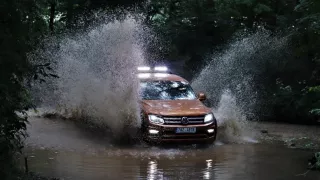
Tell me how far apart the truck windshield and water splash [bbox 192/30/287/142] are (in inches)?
160

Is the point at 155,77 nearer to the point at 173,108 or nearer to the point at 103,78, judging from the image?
the point at 103,78

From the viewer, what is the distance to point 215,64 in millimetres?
21500

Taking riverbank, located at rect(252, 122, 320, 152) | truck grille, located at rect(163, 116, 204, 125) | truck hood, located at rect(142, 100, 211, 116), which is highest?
truck hood, located at rect(142, 100, 211, 116)

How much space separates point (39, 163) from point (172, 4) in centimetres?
1823

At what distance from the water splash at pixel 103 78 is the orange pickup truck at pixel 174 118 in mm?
448

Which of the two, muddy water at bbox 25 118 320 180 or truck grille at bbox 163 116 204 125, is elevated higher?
truck grille at bbox 163 116 204 125

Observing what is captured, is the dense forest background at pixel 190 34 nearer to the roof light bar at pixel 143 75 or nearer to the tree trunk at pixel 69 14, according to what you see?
the tree trunk at pixel 69 14

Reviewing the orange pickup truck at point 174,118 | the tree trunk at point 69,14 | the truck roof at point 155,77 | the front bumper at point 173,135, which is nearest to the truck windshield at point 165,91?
the orange pickup truck at point 174,118

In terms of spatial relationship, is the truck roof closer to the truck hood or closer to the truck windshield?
the truck windshield

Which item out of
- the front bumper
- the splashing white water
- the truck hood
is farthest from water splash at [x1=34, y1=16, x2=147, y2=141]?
the splashing white water

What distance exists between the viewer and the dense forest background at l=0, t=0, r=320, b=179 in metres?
5.36

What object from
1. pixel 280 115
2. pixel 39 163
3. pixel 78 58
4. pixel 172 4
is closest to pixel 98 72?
pixel 78 58

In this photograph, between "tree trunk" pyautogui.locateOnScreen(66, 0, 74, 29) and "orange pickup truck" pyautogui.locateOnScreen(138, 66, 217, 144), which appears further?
"tree trunk" pyautogui.locateOnScreen(66, 0, 74, 29)

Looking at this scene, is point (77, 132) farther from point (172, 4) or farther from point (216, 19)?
point (172, 4)
